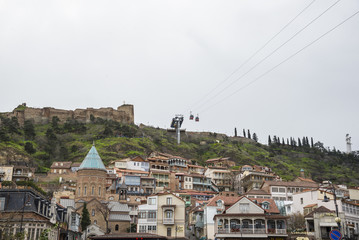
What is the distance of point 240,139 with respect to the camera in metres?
160

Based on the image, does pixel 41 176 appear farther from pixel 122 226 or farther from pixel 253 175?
pixel 253 175

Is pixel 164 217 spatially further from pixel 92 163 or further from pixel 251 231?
pixel 92 163

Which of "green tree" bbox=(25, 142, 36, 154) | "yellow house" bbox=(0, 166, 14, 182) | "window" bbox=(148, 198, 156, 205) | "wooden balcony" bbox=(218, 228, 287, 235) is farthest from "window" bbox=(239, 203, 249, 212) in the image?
"green tree" bbox=(25, 142, 36, 154)

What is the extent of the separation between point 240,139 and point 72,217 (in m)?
115

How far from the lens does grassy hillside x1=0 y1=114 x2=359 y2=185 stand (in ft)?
346

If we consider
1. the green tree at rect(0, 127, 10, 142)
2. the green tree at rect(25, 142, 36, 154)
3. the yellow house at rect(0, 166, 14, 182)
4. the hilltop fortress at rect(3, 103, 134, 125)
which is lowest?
the yellow house at rect(0, 166, 14, 182)

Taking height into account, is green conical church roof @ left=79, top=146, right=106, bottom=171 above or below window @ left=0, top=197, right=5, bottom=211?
above

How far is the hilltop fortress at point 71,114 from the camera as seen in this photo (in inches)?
5541

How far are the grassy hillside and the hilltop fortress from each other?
17.3 ft

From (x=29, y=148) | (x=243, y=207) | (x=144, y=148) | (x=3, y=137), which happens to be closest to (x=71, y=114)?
(x=144, y=148)

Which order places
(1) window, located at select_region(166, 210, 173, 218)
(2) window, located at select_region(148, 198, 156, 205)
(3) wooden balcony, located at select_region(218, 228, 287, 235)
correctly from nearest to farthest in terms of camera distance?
1. (3) wooden balcony, located at select_region(218, 228, 287, 235)
2. (1) window, located at select_region(166, 210, 173, 218)
3. (2) window, located at select_region(148, 198, 156, 205)

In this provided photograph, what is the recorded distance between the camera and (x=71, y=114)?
478 ft

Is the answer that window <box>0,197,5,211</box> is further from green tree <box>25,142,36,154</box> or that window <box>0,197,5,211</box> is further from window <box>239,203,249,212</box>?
green tree <box>25,142,36,154</box>

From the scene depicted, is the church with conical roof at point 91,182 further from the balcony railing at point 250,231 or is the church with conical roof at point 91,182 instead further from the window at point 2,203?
the window at point 2,203
